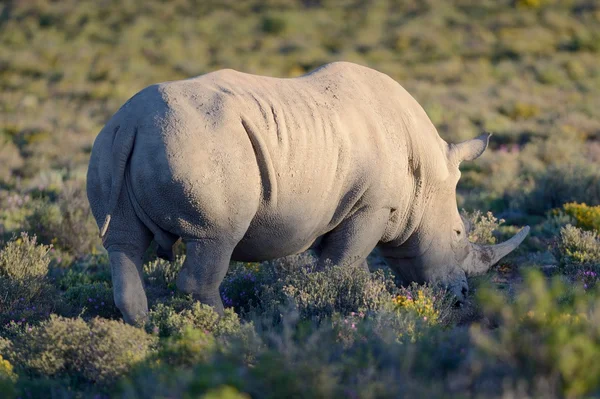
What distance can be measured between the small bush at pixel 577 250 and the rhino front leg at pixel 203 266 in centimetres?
378

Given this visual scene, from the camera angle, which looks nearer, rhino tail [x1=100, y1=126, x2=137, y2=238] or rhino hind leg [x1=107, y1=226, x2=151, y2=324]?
rhino tail [x1=100, y1=126, x2=137, y2=238]

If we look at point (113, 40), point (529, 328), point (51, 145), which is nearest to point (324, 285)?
point (529, 328)

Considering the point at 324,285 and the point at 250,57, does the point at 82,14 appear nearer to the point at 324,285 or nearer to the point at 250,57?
the point at 250,57

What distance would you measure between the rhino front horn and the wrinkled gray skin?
0.26 meters

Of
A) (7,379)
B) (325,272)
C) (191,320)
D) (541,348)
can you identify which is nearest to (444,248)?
(325,272)

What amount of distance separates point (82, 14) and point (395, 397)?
104ft

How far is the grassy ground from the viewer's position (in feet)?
13.0

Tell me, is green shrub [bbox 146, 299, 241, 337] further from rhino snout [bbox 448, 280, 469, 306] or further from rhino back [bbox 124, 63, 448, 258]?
rhino snout [bbox 448, 280, 469, 306]

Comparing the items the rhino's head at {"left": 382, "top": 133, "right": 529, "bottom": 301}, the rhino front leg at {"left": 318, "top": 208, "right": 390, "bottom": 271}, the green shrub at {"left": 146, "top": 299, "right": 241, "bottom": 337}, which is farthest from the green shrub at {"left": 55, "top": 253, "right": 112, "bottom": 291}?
the rhino's head at {"left": 382, "top": 133, "right": 529, "bottom": 301}

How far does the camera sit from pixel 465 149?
739 cm

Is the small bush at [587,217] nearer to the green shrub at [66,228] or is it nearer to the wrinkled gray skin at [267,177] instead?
the wrinkled gray skin at [267,177]

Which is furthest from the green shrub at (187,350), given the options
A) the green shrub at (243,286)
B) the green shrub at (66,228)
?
the green shrub at (66,228)

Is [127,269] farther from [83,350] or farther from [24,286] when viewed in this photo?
[24,286]

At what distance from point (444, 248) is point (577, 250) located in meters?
1.74
